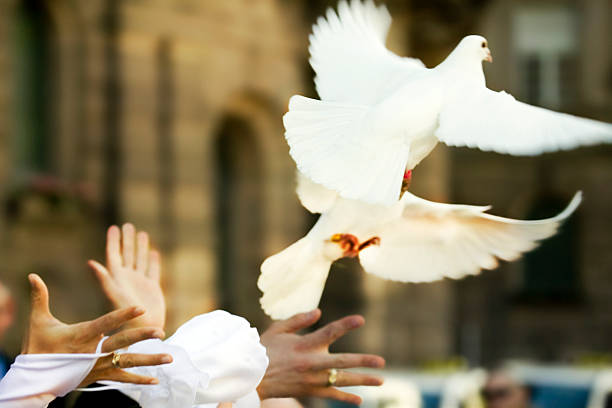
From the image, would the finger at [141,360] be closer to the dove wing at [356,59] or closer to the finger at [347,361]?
the finger at [347,361]

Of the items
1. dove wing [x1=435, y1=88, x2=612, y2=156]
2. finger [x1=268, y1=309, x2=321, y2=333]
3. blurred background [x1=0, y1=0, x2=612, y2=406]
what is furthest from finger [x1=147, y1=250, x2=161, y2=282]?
blurred background [x1=0, y1=0, x2=612, y2=406]

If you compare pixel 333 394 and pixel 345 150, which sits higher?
pixel 345 150

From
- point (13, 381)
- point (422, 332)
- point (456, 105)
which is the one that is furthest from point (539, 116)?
point (422, 332)

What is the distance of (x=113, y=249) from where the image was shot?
7.43 feet

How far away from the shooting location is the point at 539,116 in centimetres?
→ 153

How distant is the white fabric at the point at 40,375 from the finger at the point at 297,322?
415 millimetres

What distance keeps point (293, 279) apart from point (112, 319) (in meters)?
0.35

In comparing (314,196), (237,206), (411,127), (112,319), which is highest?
(411,127)

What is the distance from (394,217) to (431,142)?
0.19 m

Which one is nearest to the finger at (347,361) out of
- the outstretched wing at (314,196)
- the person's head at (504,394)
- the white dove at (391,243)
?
the white dove at (391,243)

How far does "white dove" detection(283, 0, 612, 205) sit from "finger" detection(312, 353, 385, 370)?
13.9 inches

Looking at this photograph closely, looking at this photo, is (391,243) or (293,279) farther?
(391,243)

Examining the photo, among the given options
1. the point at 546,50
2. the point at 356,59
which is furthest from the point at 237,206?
the point at 546,50

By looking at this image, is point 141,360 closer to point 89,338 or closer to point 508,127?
point 89,338
